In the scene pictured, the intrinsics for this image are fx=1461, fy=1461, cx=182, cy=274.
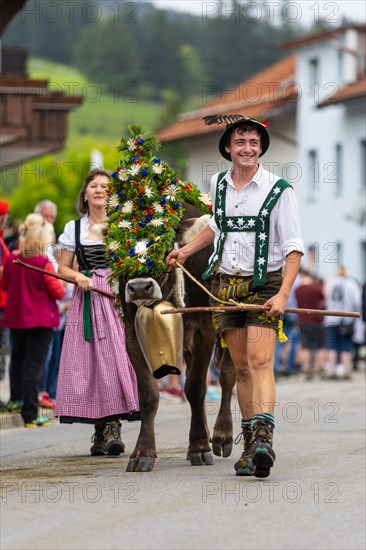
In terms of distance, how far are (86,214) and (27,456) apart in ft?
6.33

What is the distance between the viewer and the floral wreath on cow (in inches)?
390

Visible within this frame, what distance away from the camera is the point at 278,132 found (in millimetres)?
55250

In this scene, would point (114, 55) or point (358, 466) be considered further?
point (114, 55)

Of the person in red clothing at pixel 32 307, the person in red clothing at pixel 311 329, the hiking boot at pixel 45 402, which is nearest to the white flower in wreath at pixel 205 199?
the person in red clothing at pixel 32 307

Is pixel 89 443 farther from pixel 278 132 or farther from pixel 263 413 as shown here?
pixel 278 132

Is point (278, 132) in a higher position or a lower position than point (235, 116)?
higher

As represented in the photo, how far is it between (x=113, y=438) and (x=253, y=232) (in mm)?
2785

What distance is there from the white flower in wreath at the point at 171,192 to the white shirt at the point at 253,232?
0.91 m

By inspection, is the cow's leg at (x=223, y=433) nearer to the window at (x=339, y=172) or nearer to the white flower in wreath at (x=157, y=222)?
the white flower in wreath at (x=157, y=222)

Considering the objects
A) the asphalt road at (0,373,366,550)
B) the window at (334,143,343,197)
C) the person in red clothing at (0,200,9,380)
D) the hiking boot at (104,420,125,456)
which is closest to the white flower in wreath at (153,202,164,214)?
the asphalt road at (0,373,366,550)

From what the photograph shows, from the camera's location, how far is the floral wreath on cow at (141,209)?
990cm

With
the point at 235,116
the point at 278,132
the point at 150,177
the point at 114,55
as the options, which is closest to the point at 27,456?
the point at 150,177

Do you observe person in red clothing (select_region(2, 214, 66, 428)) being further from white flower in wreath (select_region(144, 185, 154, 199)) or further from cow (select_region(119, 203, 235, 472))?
white flower in wreath (select_region(144, 185, 154, 199))

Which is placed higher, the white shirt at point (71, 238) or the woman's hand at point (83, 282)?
the white shirt at point (71, 238)
